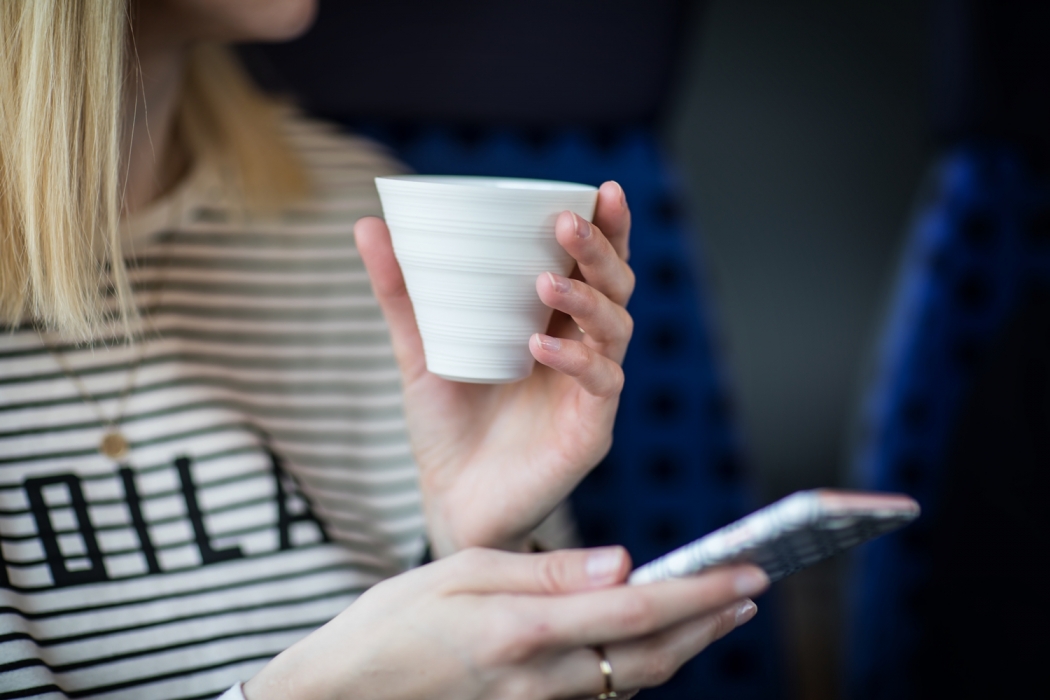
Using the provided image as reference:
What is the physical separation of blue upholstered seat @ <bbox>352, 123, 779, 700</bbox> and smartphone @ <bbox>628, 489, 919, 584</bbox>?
0.60m

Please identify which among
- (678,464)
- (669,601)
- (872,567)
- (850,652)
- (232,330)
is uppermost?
(232,330)

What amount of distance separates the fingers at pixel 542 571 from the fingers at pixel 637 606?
1 cm

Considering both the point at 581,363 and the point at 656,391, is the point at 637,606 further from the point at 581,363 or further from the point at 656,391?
the point at 656,391

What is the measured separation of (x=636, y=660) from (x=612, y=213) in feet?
0.97

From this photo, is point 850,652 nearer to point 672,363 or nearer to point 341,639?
point 672,363

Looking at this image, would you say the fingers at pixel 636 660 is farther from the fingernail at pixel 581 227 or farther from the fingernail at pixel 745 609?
the fingernail at pixel 581 227

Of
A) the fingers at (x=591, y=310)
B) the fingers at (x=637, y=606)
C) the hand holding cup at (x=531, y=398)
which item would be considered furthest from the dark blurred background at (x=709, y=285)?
the fingers at (x=637, y=606)

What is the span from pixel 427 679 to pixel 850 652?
838mm

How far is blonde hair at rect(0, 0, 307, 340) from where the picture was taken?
2.22 feet

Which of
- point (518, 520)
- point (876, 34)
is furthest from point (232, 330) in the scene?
point (876, 34)

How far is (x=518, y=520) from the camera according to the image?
719mm

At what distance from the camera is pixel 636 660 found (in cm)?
55

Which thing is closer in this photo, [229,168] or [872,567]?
[229,168]

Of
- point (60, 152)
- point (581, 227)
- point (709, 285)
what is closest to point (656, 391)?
point (709, 285)
